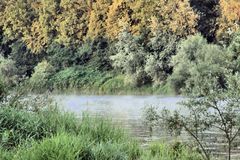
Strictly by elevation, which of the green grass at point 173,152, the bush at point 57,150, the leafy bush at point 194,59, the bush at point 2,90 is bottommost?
the green grass at point 173,152

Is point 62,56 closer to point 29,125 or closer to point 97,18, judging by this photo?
point 97,18

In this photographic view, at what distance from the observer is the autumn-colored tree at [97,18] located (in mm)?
84125

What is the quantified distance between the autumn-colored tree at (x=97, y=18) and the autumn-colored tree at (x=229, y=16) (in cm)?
2016

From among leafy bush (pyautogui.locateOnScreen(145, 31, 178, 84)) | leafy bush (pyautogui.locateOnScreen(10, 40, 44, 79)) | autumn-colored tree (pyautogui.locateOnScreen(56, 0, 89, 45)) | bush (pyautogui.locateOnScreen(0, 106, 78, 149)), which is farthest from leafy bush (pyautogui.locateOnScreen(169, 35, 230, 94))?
leafy bush (pyautogui.locateOnScreen(10, 40, 44, 79))

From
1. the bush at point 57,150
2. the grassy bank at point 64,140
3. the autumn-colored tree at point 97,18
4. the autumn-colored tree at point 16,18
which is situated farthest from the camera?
the autumn-colored tree at point 16,18

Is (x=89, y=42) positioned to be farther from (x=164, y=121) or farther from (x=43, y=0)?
(x=164, y=121)

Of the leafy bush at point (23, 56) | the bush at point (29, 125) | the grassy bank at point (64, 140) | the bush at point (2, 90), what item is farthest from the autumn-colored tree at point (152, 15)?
the bush at point (29, 125)

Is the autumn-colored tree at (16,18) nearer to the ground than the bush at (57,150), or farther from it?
farther from it

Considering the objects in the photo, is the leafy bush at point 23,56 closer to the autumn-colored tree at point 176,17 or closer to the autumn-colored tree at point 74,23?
the autumn-colored tree at point 74,23

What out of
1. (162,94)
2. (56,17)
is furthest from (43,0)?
(162,94)

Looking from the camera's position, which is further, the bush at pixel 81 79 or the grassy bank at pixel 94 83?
the bush at pixel 81 79

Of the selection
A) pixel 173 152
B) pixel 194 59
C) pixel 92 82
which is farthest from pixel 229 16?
pixel 173 152

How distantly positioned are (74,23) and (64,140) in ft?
259

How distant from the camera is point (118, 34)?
7825 cm
